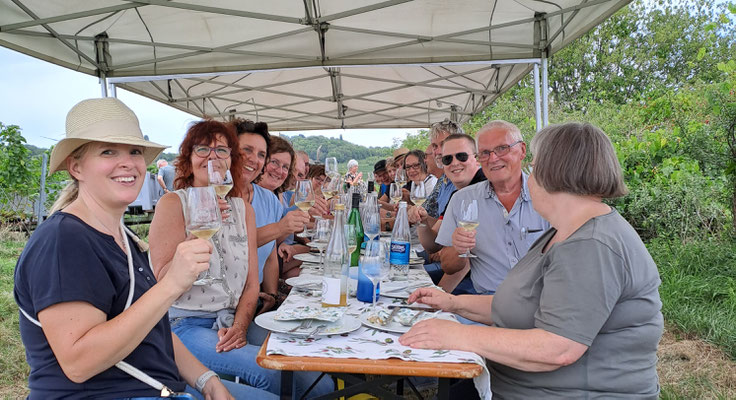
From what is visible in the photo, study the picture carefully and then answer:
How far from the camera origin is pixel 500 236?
294 cm

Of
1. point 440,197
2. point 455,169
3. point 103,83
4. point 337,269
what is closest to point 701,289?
point 440,197

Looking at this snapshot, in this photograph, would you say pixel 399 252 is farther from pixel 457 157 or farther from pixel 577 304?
pixel 457 157

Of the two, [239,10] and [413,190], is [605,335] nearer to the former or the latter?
[413,190]

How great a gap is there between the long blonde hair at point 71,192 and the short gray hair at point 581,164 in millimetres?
1510

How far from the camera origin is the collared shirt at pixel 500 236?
2893 mm

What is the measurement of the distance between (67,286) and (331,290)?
3.33ft

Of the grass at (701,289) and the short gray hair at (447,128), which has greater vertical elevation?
the short gray hair at (447,128)

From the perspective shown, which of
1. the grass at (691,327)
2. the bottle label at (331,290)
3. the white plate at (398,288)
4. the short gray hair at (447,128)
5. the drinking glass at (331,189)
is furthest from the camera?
the short gray hair at (447,128)

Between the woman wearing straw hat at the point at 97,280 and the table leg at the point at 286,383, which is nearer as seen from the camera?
the woman wearing straw hat at the point at 97,280

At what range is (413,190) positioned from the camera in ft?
13.0

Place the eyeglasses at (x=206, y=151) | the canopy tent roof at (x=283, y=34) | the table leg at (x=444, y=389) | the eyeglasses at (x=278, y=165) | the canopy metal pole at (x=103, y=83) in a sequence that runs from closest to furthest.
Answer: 1. the table leg at (x=444, y=389)
2. the eyeglasses at (x=206, y=151)
3. the eyeglasses at (x=278, y=165)
4. the canopy tent roof at (x=283, y=34)
5. the canopy metal pole at (x=103, y=83)

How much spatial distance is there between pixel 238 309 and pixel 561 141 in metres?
1.81

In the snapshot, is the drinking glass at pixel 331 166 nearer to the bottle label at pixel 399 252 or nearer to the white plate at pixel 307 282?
the white plate at pixel 307 282

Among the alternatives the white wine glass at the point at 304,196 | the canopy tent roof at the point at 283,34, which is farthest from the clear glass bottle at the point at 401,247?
the canopy tent roof at the point at 283,34
